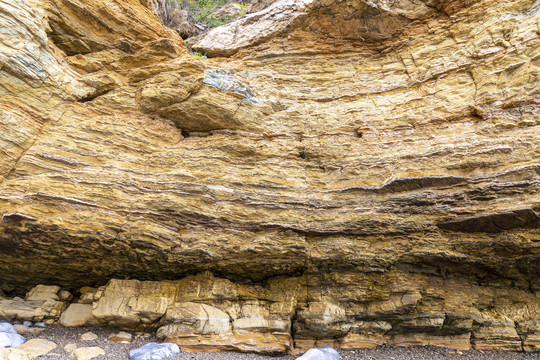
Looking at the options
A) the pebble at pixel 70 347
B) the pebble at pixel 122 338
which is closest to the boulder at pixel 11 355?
the pebble at pixel 70 347

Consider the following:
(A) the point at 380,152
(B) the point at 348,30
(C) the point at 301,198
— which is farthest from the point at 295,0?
(C) the point at 301,198

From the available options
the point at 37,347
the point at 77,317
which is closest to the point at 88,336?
the point at 77,317

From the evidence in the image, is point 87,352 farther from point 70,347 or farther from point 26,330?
point 26,330

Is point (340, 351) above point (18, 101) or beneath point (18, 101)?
beneath

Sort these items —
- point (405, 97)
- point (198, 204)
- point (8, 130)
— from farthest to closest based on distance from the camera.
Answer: point (405, 97) < point (198, 204) < point (8, 130)

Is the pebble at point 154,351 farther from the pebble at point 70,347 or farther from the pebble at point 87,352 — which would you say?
the pebble at point 70,347

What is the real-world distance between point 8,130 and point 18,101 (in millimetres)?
748

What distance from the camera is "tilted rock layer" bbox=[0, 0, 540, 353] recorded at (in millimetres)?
6141

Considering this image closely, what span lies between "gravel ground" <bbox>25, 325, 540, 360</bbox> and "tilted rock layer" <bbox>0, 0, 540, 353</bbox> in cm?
20

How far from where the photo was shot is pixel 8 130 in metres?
6.17

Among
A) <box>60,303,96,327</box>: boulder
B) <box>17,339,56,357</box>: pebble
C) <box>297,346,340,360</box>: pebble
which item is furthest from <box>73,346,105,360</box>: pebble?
<box>297,346,340,360</box>: pebble

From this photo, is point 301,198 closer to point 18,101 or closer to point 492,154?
point 492,154

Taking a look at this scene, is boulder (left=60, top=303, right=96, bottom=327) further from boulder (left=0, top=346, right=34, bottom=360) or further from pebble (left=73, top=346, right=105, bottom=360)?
boulder (left=0, top=346, right=34, bottom=360)

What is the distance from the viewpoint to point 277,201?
6801 mm
